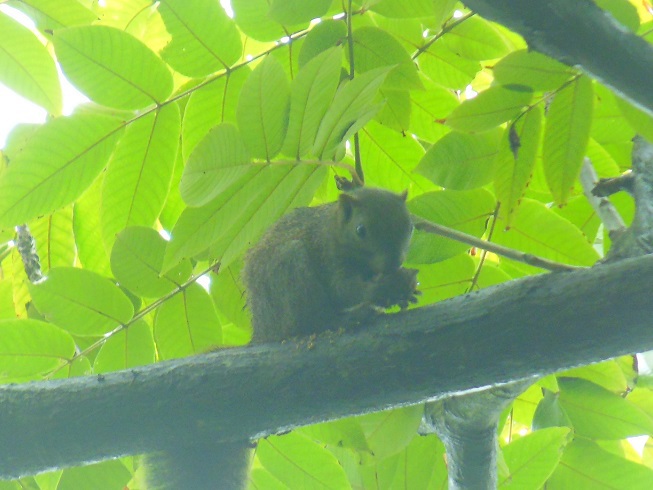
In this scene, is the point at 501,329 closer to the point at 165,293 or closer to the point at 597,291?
the point at 597,291

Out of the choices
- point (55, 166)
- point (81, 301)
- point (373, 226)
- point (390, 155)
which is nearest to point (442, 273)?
point (390, 155)

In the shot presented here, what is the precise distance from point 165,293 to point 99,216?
0.47 meters

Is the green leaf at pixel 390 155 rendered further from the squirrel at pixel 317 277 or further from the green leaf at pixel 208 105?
the green leaf at pixel 208 105

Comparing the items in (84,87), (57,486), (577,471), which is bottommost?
(577,471)

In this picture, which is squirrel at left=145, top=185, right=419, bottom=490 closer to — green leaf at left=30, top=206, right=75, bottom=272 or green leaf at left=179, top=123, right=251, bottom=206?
green leaf at left=179, top=123, right=251, bottom=206

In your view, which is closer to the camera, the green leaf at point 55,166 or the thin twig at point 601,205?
the thin twig at point 601,205

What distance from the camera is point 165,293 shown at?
3.50m

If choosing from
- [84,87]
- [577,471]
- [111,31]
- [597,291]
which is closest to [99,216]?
[84,87]

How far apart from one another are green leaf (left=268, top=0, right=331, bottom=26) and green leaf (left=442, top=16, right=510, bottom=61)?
2.63 ft

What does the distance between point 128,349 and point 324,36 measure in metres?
1.69

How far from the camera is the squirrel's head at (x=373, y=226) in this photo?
12.7ft

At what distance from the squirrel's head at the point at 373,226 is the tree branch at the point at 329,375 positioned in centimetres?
107

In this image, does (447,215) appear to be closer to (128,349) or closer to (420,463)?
(420,463)

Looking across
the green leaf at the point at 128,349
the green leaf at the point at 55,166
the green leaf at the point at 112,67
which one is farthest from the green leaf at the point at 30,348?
the green leaf at the point at 112,67
